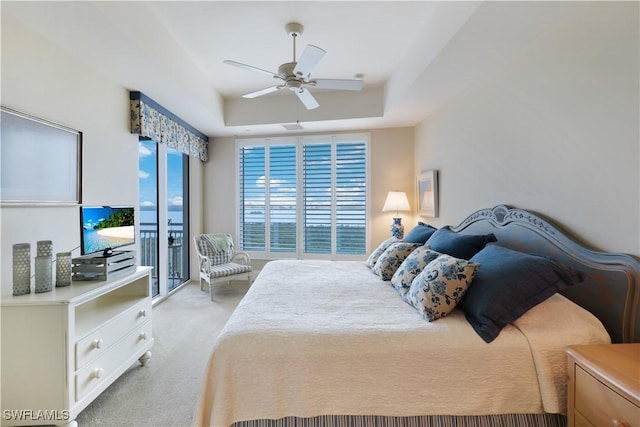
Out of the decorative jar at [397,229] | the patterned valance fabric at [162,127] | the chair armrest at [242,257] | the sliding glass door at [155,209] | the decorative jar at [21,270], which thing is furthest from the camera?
the chair armrest at [242,257]

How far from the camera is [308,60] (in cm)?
207

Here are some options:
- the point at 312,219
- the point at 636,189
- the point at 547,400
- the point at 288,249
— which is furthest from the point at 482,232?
the point at 288,249

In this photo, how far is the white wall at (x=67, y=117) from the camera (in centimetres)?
175

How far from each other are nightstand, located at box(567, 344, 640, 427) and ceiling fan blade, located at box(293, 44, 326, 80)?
2181mm

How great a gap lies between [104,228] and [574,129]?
3.33 m

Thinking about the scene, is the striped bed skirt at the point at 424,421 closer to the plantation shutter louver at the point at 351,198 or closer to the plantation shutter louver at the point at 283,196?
the plantation shutter louver at the point at 351,198

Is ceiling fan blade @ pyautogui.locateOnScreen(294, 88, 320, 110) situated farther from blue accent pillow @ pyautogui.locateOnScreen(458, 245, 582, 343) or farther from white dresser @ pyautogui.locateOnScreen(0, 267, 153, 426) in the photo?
white dresser @ pyautogui.locateOnScreen(0, 267, 153, 426)

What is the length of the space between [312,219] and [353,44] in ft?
8.79

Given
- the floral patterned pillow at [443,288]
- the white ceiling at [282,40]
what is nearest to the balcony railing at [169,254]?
the white ceiling at [282,40]

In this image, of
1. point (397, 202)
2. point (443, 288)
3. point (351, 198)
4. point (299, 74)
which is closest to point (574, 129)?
point (443, 288)

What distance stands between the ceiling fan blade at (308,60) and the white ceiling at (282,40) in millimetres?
473

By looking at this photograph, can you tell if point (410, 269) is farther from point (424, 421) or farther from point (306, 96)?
point (306, 96)

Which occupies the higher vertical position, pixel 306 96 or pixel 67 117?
pixel 306 96

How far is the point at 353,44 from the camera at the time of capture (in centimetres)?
271
